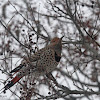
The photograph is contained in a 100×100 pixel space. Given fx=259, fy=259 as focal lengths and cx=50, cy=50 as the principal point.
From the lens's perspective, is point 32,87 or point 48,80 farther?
point 48,80

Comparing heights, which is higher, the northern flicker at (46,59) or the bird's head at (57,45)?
the bird's head at (57,45)

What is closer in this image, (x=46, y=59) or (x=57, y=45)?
(x=46, y=59)

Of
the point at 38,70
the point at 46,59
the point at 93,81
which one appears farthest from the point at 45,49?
the point at 93,81

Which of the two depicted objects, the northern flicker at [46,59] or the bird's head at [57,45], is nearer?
the northern flicker at [46,59]

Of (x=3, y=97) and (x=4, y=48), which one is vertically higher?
(x=4, y=48)

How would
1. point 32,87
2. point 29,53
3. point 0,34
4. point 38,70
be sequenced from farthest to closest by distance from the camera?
point 0,34
point 38,70
point 29,53
point 32,87

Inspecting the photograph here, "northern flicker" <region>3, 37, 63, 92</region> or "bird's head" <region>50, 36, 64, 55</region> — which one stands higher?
"bird's head" <region>50, 36, 64, 55</region>

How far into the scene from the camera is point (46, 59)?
5.45 meters

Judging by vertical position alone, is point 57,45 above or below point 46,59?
above

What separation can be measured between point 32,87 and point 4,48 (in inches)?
41.1

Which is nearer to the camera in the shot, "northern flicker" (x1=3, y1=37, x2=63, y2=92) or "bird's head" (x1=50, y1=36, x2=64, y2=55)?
"northern flicker" (x1=3, y1=37, x2=63, y2=92)

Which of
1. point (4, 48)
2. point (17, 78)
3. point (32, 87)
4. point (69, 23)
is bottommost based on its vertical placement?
point (32, 87)

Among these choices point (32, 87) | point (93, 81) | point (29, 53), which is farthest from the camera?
point (93, 81)

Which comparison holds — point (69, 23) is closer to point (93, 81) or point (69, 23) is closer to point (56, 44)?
point (93, 81)
